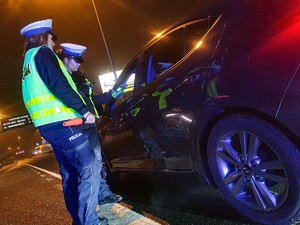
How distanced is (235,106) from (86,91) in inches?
87.1

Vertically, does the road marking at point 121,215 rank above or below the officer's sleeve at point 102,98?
below

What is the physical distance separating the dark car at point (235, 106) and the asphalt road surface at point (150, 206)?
0.40m

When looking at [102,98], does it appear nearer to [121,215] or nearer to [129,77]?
[129,77]

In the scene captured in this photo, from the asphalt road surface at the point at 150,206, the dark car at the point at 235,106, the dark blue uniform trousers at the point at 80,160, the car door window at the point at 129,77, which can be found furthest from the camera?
the car door window at the point at 129,77

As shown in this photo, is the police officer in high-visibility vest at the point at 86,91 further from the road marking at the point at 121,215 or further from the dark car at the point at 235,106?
the dark car at the point at 235,106

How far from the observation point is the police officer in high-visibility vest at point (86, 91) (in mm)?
3912

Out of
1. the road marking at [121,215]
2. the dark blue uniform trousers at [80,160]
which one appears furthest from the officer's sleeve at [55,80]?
the road marking at [121,215]

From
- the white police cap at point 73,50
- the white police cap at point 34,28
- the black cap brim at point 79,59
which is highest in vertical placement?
the white police cap at point 34,28

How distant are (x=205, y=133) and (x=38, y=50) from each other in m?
1.57

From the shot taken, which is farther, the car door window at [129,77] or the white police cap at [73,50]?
the car door window at [129,77]

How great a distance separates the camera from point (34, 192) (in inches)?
245

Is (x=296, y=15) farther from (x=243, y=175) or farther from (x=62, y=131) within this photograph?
(x=62, y=131)

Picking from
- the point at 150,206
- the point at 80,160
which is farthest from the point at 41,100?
the point at 150,206

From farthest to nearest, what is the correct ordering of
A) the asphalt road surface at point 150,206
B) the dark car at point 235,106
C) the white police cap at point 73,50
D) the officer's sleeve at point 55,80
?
the white police cap at point 73,50
the asphalt road surface at point 150,206
the officer's sleeve at point 55,80
the dark car at point 235,106
